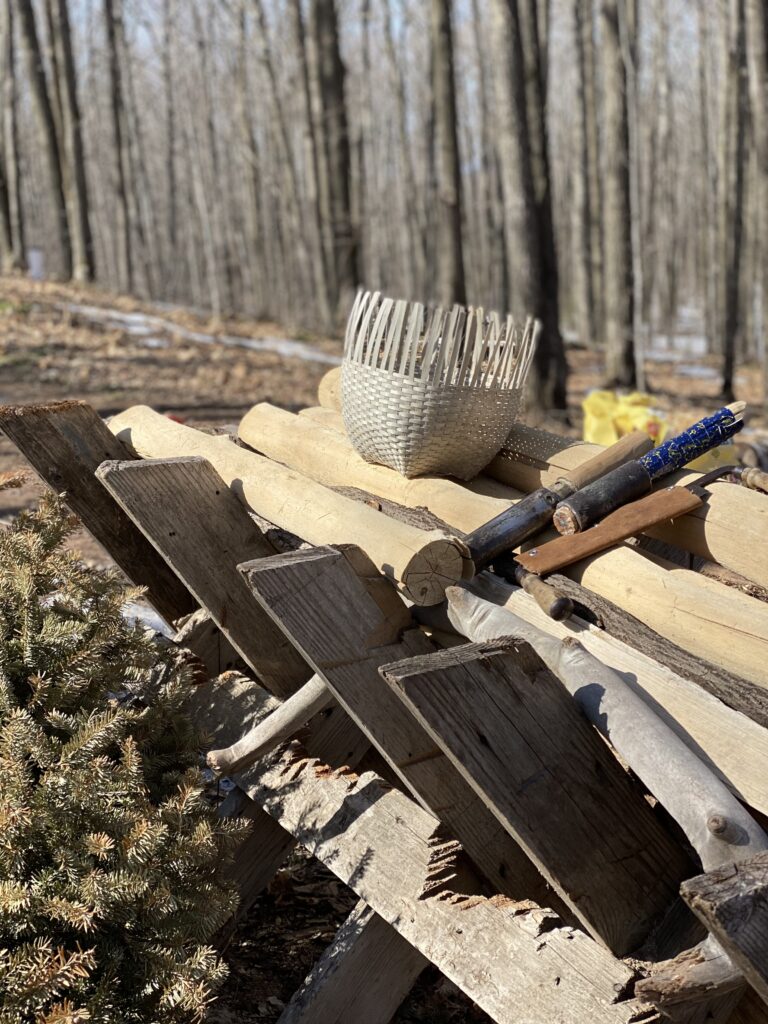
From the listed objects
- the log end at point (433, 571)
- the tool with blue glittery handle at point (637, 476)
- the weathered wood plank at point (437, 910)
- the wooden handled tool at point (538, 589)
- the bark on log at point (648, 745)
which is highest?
the tool with blue glittery handle at point (637, 476)

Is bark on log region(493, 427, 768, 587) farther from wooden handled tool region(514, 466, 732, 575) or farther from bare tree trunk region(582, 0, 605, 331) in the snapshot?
bare tree trunk region(582, 0, 605, 331)

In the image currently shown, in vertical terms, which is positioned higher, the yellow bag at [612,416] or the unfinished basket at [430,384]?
the unfinished basket at [430,384]

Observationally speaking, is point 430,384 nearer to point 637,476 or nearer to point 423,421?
point 423,421

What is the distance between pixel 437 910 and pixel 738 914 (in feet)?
2.59

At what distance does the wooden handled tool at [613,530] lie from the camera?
2074 millimetres

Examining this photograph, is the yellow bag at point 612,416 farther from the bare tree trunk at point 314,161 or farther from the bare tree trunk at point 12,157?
the bare tree trunk at point 12,157

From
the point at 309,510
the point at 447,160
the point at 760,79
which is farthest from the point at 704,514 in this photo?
the point at 760,79

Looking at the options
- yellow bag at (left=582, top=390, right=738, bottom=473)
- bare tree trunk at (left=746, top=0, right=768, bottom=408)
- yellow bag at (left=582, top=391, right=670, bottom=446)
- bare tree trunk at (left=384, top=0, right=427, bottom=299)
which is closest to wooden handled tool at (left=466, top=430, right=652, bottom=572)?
yellow bag at (left=582, top=390, right=738, bottom=473)

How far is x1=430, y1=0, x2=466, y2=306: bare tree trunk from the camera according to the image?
10.4 metres

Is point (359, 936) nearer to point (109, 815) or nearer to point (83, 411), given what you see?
point (109, 815)

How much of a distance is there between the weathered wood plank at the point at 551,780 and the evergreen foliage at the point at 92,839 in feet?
2.20

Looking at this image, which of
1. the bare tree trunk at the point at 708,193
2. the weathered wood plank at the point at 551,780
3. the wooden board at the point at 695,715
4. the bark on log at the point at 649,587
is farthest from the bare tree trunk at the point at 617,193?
the weathered wood plank at the point at 551,780

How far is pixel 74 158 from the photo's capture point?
58.6 feet

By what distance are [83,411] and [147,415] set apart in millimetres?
254
